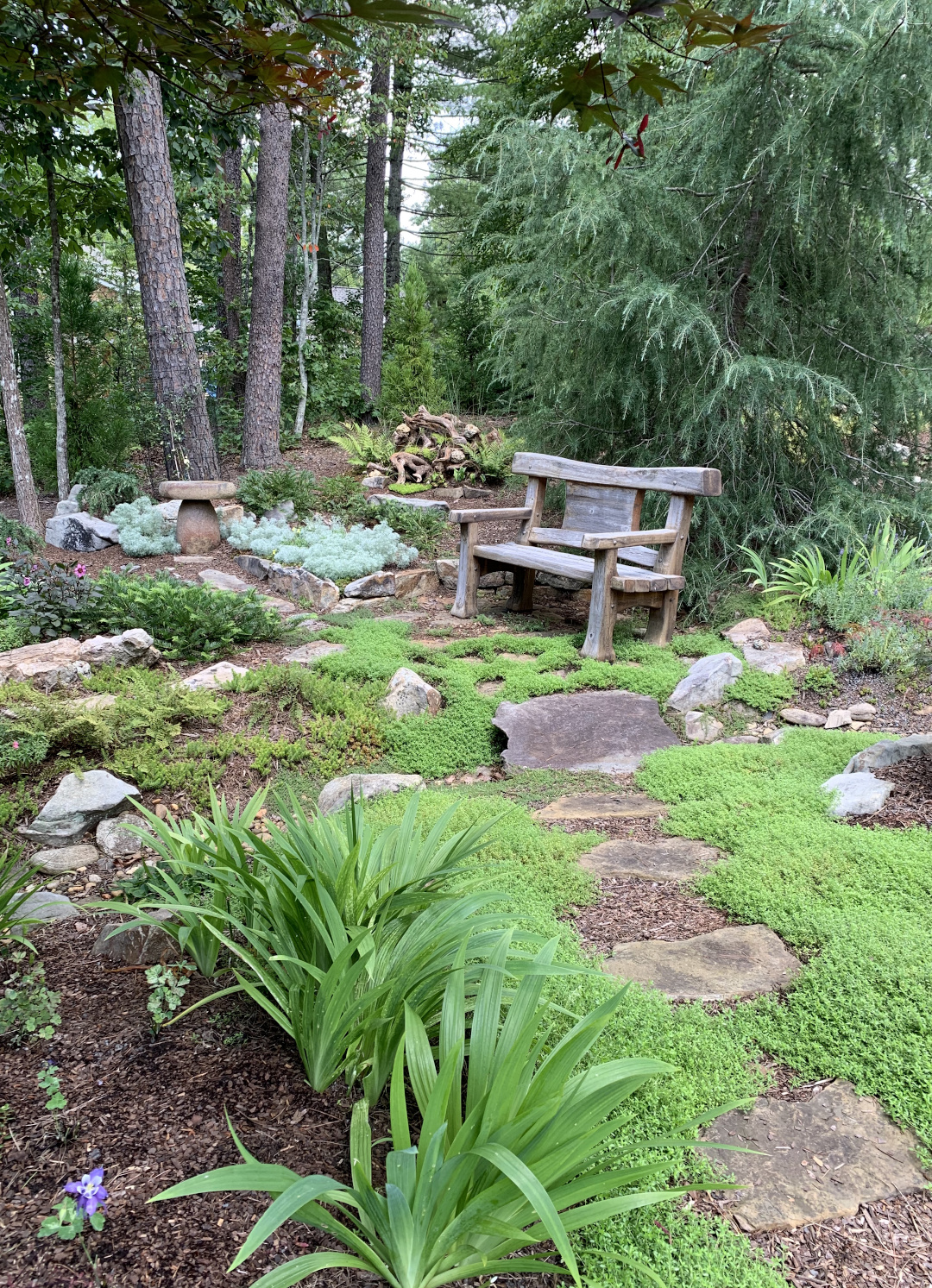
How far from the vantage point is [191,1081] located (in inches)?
62.9

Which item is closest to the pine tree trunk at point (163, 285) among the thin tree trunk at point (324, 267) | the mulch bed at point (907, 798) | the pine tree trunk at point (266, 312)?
the pine tree trunk at point (266, 312)

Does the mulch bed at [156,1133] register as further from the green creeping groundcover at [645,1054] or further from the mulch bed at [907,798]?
the mulch bed at [907,798]

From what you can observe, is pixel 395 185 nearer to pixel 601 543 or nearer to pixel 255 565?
pixel 255 565

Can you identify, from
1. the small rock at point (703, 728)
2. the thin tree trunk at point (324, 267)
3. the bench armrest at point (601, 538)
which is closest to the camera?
the small rock at point (703, 728)

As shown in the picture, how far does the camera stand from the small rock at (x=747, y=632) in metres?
5.29

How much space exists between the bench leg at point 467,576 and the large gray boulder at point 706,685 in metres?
1.98

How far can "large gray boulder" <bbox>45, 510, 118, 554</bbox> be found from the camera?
725 cm

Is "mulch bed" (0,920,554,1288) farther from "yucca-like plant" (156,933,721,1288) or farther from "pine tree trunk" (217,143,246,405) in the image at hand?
"pine tree trunk" (217,143,246,405)

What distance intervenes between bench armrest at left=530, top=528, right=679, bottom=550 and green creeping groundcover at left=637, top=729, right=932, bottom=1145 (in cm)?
161

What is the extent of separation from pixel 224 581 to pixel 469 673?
2570mm

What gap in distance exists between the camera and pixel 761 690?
455 cm

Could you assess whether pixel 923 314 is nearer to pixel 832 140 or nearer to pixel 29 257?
pixel 832 140

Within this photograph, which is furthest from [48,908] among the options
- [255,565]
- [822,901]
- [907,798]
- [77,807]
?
[255,565]

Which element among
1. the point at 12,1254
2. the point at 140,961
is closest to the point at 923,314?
the point at 140,961
